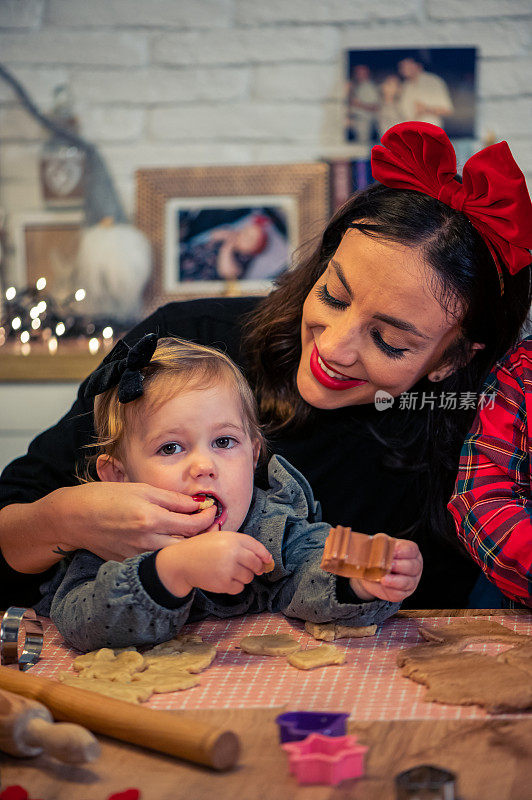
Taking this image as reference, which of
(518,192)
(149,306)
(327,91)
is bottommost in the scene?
(149,306)

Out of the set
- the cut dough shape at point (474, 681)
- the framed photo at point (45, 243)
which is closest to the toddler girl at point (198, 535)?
the cut dough shape at point (474, 681)

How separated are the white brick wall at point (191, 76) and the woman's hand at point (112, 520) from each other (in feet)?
5.31

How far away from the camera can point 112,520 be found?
3.07 feet

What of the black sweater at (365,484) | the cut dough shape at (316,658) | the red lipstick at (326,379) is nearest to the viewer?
the cut dough shape at (316,658)

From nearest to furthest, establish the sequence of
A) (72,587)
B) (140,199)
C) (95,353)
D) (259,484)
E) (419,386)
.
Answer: (72,587), (259,484), (419,386), (95,353), (140,199)

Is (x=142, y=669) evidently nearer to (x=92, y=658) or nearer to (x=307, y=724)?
(x=92, y=658)

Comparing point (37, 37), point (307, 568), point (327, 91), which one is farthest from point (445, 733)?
point (37, 37)

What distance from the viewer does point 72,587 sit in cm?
99

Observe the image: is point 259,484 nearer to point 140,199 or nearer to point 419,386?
point 419,386

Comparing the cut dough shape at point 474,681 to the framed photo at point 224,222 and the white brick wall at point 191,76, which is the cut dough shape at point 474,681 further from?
the white brick wall at point 191,76

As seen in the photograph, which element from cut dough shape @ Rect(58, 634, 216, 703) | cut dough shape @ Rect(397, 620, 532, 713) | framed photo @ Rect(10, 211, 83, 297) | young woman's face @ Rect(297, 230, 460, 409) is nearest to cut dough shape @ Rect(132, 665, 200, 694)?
cut dough shape @ Rect(58, 634, 216, 703)

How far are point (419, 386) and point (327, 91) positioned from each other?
52.8 inches

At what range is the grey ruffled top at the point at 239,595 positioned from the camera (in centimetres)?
89

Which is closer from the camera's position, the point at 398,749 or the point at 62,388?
the point at 398,749
